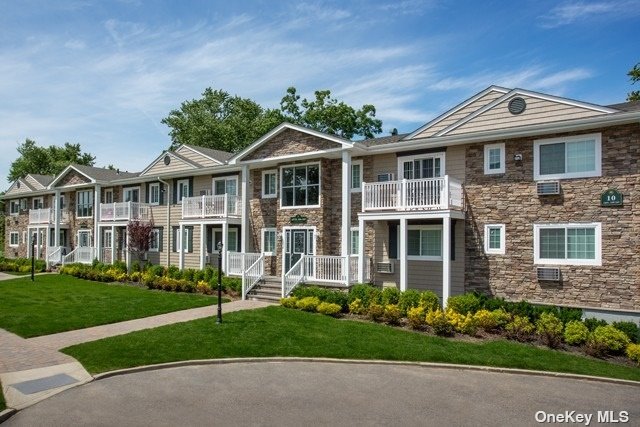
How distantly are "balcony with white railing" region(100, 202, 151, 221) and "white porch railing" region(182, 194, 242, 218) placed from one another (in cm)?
572

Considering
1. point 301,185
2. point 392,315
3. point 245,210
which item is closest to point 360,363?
point 392,315

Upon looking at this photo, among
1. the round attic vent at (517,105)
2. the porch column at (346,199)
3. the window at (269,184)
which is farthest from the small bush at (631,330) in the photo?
the window at (269,184)

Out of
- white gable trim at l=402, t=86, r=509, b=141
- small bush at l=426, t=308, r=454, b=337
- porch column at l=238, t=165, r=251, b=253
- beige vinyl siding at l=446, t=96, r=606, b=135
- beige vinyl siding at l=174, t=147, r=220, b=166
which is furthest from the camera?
beige vinyl siding at l=174, t=147, r=220, b=166

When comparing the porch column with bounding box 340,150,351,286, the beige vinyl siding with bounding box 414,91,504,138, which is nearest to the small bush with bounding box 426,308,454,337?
the porch column with bounding box 340,150,351,286

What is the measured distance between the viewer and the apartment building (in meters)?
14.4

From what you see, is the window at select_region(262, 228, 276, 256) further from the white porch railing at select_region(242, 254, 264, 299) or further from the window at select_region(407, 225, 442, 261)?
the window at select_region(407, 225, 442, 261)

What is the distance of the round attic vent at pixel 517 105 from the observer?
1596 cm

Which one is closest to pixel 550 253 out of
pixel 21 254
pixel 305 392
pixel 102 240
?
pixel 305 392

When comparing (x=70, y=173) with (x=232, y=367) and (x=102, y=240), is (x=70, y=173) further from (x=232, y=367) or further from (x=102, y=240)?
(x=232, y=367)

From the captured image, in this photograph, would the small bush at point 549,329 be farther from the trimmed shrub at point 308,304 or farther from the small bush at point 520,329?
the trimmed shrub at point 308,304

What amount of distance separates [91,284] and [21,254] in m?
20.0

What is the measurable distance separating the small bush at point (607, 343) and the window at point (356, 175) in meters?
10.0

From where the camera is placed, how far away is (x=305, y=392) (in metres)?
8.66

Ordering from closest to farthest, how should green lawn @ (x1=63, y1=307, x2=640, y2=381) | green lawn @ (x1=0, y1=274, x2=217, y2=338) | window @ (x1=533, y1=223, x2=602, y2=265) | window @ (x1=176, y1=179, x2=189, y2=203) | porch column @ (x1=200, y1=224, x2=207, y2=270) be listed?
green lawn @ (x1=63, y1=307, x2=640, y2=381)
window @ (x1=533, y1=223, x2=602, y2=265)
green lawn @ (x1=0, y1=274, x2=217, y2=338)
porch column @ (x1=200, y1=224, x2=207, y2=270)
window @ (x1=176, y1=179, x2=189, y2=203)
